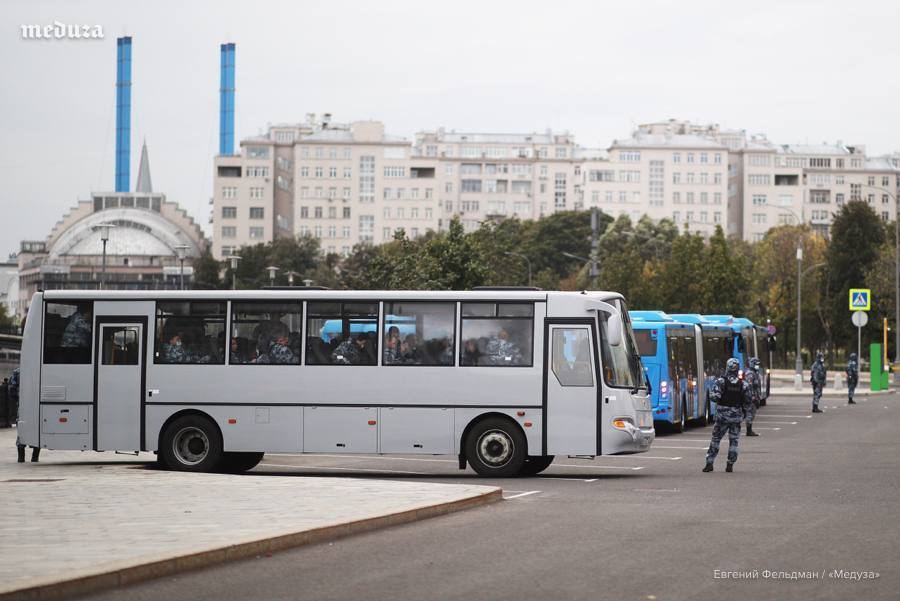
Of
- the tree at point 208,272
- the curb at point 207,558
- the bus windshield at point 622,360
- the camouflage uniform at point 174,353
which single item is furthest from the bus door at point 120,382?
the tree at point 208,272

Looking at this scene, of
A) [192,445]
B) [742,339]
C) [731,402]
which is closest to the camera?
[731,402]

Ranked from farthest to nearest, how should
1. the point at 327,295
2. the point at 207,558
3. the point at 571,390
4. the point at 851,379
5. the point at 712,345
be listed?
the point at 851,379
the point at 712,345
the point at 327,295
the point at 571,390
the point at 207,558

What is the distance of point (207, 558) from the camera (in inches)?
474

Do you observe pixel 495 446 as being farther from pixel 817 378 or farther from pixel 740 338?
pixel 740 338

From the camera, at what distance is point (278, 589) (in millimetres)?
10836

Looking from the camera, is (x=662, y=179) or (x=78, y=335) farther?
(x=662, y=179)

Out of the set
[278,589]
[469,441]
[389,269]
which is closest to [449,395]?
[469,441]

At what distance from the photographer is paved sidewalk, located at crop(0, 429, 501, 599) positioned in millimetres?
11266

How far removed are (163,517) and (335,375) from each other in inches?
330

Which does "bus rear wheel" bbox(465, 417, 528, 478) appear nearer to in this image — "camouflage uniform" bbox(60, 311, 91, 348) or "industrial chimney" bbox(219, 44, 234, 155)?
"camouflage uniform" bbox(60, 311, 91, 348)

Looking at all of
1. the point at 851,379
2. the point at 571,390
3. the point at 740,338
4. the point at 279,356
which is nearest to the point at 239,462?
the point at 279,356

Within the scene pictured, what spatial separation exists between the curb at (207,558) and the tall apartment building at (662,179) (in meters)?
176

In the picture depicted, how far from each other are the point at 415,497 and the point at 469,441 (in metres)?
5.42

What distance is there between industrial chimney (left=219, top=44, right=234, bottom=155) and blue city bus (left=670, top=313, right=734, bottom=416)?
443ft
